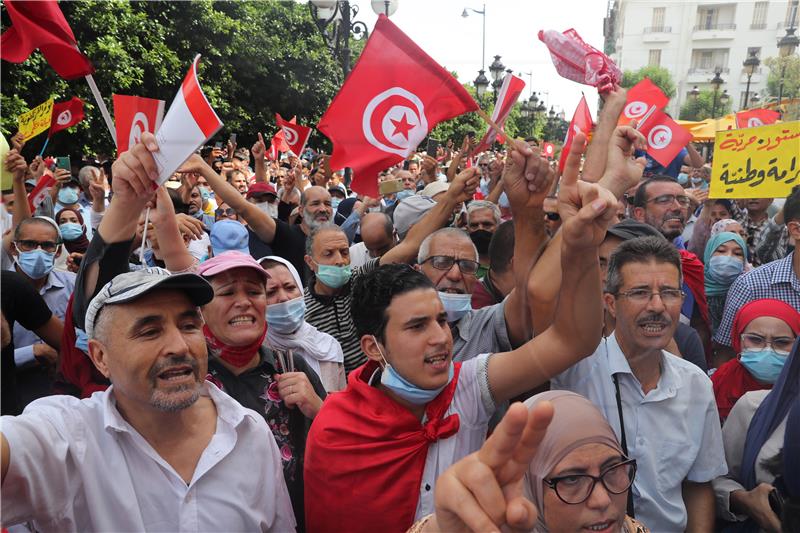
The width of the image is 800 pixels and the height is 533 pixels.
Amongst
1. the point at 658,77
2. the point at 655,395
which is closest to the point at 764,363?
the point at 655,395

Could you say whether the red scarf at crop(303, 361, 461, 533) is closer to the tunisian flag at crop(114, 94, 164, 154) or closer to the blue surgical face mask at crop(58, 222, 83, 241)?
the tunisian flag at crop(114, 94, 164, 154)

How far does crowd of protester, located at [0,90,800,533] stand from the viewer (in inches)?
66.8

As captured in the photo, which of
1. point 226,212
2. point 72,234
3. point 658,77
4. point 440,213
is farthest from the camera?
point 658,77

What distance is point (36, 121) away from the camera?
664 centimetres

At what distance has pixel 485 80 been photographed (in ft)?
47.1

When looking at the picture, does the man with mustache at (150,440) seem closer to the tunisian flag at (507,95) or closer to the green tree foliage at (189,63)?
the tunisian flag at (507,95)

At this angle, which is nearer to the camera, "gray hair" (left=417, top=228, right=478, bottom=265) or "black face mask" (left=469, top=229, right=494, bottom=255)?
"gray hair" (left=417, top=228, right=478, bottom=265)

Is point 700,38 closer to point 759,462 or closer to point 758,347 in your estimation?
point 758,347

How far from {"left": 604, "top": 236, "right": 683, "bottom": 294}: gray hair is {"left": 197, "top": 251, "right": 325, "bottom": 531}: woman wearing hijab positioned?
4.07 ft

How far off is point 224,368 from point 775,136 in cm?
434

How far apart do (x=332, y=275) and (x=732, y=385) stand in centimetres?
213

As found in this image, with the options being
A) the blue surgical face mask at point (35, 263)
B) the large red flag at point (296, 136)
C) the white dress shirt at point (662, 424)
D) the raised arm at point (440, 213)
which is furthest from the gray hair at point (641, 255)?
the large red flag at point (296, 136)

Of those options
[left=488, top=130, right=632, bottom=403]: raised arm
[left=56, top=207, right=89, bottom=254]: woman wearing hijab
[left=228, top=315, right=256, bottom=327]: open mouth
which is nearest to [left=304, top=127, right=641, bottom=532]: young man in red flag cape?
[left=488, top=130, right=632, bottom=403]: raised arm

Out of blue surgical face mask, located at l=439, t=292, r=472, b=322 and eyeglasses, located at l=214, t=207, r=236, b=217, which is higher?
eyeglasses, located at l=214, t=207, r=236, b=217
